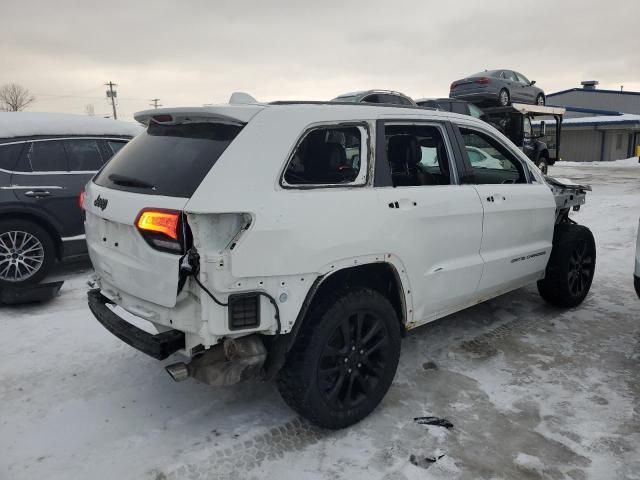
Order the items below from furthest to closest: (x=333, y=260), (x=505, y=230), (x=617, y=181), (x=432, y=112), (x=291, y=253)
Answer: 1. (x=617, y=181)
2. (x=505, y=230)
3. (x=432, y=112)
4. (x=333, y=260)
5. (x=291, y=253)

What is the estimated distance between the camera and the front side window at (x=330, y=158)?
2.76m

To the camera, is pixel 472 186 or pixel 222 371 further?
pixel 472 186

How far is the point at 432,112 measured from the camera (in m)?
3.61

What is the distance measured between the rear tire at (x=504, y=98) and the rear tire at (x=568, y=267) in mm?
14066

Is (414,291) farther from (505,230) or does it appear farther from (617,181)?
(617,181)

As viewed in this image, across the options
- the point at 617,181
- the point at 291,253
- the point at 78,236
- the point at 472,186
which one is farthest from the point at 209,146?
the point at 617,181

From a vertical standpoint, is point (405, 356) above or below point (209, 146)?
below

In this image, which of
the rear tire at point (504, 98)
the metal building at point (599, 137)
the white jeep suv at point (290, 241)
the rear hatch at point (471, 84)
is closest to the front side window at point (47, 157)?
the white jeep suv at point (290, 241)

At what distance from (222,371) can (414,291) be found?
1.34 meters

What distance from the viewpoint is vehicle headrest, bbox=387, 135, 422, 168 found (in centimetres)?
351

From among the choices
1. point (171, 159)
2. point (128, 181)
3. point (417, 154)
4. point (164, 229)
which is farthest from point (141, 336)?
point (417, 154)

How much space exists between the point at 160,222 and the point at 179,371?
775mm

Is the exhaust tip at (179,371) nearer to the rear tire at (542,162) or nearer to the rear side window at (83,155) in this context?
the rear side window at (83,155)

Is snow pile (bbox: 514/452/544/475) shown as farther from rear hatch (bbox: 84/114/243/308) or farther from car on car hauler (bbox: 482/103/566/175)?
car on car hauler (bbox: 482/103/566/175)
